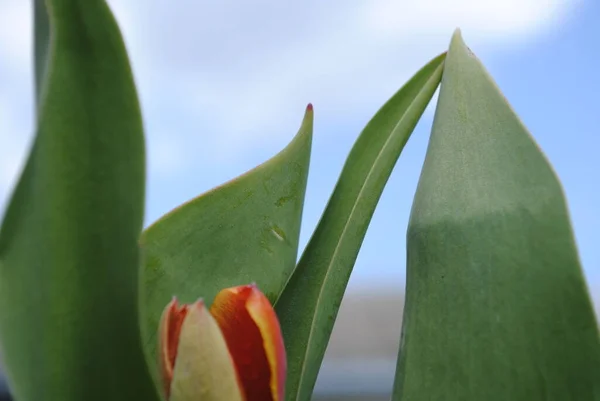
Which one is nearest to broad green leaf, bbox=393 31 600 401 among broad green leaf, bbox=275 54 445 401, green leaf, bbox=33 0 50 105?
broad green leaf, bbox=275 54 445 401

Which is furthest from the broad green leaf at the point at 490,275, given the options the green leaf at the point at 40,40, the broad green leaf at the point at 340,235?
the green leaf at the point at 40,40

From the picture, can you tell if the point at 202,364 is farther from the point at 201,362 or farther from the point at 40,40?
the point at 40,40


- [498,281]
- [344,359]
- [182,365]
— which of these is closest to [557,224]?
[498,281]

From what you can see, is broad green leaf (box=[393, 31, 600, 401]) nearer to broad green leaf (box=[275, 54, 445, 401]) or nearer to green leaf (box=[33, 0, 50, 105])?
broad green leaf (box=[275, 54, 445, 401])

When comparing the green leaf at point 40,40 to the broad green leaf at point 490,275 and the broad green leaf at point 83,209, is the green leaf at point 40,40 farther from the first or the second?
the broad green leaf at point 490,275

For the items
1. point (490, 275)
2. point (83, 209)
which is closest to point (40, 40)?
point (83, 209)

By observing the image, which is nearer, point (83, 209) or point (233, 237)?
point (83, 209)

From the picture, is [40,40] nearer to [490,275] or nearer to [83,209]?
[83,209]
